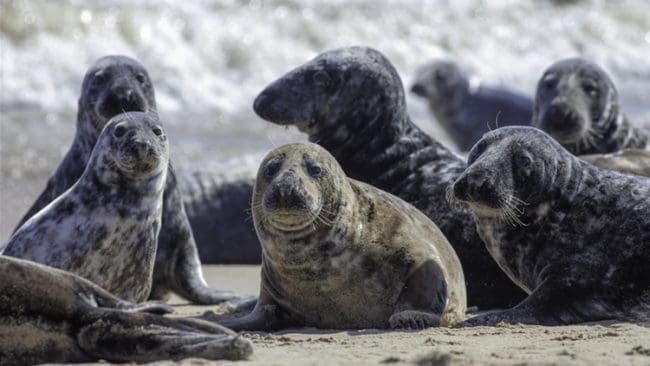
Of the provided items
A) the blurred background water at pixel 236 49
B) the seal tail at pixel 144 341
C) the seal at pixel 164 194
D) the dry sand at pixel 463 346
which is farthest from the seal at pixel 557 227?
the blurred background water at pixel 236 49

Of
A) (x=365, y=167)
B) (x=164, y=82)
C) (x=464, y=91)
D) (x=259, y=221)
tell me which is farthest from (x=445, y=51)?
(x=259, y=221)

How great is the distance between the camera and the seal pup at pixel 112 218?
21.9ft

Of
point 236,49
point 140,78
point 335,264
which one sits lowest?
point 335,264

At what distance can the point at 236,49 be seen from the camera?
881 inches

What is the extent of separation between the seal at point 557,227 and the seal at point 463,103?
325 inches

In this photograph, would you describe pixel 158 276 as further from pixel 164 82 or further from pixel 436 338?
pixel 164 82

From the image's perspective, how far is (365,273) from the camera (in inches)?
260

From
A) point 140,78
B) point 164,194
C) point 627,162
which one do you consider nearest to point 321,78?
point 140,78

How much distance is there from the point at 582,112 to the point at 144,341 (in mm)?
6101

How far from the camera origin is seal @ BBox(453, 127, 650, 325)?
265 inches

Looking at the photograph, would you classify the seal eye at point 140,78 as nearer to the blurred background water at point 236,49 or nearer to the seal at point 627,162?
the blurred background water at point 236,49

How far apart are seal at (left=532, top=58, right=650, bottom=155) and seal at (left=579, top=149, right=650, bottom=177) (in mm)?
978

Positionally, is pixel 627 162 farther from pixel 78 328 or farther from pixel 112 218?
pixel 78 328

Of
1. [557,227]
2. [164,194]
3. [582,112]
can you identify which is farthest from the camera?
[582,112]
